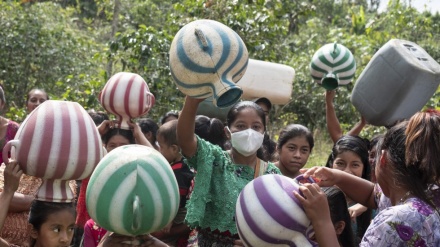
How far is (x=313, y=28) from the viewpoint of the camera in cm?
1662

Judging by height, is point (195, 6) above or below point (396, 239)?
below

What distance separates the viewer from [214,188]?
3621 mm

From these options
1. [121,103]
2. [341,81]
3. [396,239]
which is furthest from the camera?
[341,81]

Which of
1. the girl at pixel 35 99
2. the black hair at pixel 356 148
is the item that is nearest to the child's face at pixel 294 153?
the black hair at pixel 356 148

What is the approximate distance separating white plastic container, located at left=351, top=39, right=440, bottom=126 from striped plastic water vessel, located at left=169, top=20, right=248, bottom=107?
7.09 ft

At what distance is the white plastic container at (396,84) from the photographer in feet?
15.5

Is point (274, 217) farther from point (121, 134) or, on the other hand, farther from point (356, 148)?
point (121, 134)

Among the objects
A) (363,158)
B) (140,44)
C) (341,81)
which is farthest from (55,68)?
(363,158)

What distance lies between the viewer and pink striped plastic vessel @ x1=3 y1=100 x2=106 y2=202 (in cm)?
300

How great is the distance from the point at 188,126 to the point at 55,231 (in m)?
0.82

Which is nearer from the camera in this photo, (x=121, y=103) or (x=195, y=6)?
(x=121, y=103)

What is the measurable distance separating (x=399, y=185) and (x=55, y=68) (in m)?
8.97

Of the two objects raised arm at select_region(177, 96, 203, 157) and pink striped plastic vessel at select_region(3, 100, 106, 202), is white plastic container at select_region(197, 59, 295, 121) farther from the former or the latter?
pink striped plastic vessel at select_region(3, 100, 106, 202)

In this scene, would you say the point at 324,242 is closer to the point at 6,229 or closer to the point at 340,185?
the point at 340,185
